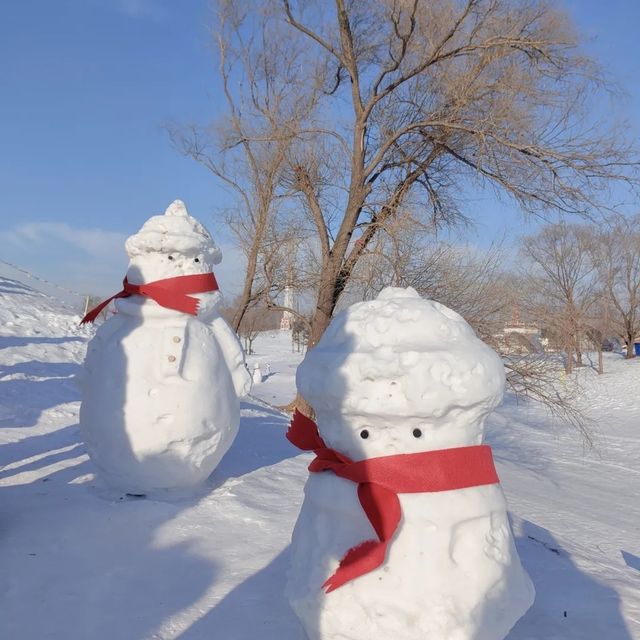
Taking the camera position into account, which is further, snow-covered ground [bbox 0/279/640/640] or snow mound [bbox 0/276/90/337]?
snow mound [bbox 0/276/90/337]

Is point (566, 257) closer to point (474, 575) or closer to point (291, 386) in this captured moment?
point (291, 386)

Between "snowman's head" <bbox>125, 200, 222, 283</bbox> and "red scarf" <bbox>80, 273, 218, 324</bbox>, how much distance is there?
0.19ft

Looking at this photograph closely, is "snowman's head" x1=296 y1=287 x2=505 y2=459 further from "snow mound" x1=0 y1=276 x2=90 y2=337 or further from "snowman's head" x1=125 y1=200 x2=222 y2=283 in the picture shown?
"snow mound" x1=0 y1=276 x2=90 y2=337

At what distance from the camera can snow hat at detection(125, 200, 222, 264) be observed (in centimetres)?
422

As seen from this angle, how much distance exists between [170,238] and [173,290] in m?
0.36

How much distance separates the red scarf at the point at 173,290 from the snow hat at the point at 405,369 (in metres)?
2.08

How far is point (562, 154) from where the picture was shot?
28.1ft

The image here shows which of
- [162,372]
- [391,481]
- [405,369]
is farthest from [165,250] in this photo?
[391,481]

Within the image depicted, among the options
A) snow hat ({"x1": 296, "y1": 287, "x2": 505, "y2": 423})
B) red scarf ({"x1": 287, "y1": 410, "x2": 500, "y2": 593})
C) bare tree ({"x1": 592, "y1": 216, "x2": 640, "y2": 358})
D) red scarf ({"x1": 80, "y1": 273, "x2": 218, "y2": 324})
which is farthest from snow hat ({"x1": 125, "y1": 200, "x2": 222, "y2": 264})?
bare tree ({"x1": 592, "y1": 216, "x2": 640, "y2": 358})

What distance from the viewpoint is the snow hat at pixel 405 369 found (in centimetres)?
206

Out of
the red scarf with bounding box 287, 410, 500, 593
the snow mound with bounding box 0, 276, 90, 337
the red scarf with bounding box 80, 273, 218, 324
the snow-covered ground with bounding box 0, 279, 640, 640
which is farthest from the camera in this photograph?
the snow mound with bounding box 0, 276, 90, 337

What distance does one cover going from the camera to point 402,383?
82.0 inches

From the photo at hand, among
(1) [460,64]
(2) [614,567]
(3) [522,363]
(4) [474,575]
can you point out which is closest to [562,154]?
(1) [460,64]

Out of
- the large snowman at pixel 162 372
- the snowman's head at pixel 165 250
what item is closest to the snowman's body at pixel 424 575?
the large snowman at pixel 162 372
